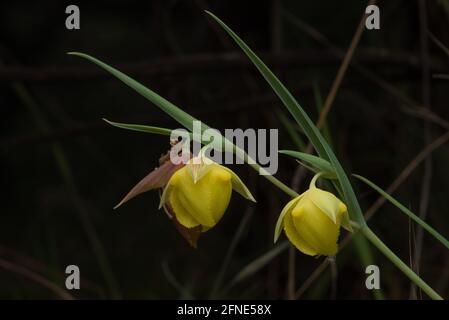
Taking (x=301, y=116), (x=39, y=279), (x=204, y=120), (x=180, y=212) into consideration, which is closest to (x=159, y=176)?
(x=180, y=212)

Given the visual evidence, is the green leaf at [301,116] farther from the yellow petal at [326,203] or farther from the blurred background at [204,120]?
the blurred background at [204,120]

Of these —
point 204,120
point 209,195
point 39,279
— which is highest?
point 204,120

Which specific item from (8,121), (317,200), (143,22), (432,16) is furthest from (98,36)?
(317,200)

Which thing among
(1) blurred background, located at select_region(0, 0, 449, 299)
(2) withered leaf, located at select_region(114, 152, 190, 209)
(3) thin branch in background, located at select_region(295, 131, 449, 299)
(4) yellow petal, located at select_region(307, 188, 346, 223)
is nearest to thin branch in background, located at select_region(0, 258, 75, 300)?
(1) blurred background, located at select_region(0, 0, 449, 299)

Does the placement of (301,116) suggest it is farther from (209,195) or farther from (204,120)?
(204,120)

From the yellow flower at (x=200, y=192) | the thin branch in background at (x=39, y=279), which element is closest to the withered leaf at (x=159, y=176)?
the yellow flower at (x=200, y=192)

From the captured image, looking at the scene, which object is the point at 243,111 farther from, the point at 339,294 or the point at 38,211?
the point at 38,211

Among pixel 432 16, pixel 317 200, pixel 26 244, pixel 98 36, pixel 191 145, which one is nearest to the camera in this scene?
pixel 317 200
